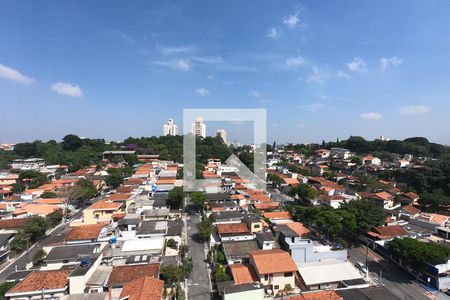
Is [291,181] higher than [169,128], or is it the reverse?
[169,128]

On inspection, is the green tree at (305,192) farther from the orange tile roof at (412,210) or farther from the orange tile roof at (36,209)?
the orange tile roof at (36,209)

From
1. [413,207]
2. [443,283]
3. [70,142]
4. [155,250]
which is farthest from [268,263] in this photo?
[70,142]

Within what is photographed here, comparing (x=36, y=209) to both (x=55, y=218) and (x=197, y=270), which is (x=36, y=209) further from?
(x=197, y=270)

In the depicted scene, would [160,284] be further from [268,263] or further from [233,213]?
[233,213]

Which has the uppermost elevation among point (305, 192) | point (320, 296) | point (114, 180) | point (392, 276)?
point (114, 180)

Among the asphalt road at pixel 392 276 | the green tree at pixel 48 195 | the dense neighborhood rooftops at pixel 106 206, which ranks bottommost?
the asphalt road at pixel 392 276

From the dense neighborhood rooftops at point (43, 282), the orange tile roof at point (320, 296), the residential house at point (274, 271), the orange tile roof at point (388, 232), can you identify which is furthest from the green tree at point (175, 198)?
the orange tile roof at point (388, 232)

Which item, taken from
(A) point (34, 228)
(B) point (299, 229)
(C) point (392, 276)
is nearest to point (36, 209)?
(A) point (34, 228)
